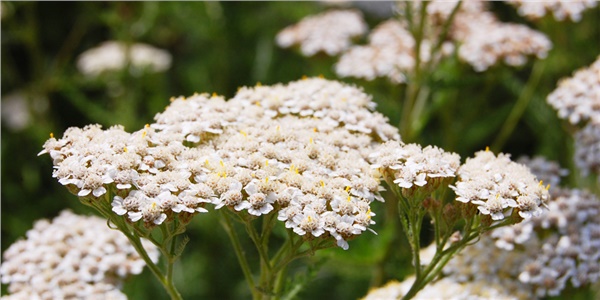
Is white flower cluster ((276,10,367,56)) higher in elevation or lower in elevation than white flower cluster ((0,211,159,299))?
higher

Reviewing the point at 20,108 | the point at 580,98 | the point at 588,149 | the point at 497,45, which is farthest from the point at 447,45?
the point at 20,108

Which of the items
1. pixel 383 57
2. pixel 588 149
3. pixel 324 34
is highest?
pixel 324 34

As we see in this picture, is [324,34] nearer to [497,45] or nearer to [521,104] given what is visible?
[497,45]

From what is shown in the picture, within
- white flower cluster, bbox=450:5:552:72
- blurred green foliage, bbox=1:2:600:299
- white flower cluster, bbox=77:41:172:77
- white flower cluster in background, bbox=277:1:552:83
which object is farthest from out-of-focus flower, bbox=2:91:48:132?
white flower cluster, bbox=450:5:552:72

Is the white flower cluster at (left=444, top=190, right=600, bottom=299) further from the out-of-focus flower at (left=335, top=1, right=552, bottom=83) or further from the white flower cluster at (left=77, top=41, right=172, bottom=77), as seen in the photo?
the white flower cluster at (left=77, top=41, right=172, bottom=77)

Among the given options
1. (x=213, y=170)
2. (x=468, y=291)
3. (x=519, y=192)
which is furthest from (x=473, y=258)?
(x=213, y=170)

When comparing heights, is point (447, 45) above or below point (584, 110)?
above
